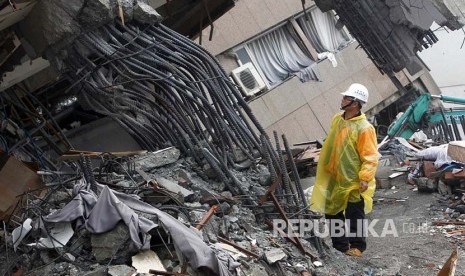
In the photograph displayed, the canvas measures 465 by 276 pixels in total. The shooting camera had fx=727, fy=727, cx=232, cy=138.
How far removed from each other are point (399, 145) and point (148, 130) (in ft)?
21.7

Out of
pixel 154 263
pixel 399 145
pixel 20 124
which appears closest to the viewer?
pixel 154 263

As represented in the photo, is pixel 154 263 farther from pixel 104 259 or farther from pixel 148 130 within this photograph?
pixel 148 130

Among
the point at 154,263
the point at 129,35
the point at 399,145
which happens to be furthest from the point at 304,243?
the point at 399,145

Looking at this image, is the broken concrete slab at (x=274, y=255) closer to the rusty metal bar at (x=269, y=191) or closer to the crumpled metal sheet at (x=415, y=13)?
Result: the rusty metal bar at (x=269, y=191)

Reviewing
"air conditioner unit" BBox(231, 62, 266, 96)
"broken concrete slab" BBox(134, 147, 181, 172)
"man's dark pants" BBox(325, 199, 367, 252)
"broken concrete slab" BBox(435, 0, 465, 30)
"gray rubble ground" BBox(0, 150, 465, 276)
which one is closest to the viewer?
"gray rubble ground" BBox(0, 150, 465, 276)

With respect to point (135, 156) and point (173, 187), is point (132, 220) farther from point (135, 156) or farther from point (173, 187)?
point (135, 156)

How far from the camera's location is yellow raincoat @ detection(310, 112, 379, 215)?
285 inches

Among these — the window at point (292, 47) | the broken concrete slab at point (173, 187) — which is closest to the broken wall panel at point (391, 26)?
the window at point (292, 47)

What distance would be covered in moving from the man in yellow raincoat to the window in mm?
8101

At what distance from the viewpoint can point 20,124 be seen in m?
10.2

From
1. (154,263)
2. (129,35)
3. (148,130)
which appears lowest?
(154,263)

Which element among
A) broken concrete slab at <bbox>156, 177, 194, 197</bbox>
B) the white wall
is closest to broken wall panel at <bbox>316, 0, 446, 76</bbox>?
broken concrete slab at <bbox>156, 177, 194, 197</bbox>

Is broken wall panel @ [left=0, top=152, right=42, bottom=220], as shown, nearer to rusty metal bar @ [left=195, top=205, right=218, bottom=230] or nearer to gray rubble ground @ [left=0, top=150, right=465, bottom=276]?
gray rubble ground @ [left=0, top=150, right=465, bottom=276]

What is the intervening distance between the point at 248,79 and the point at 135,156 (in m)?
8.09
